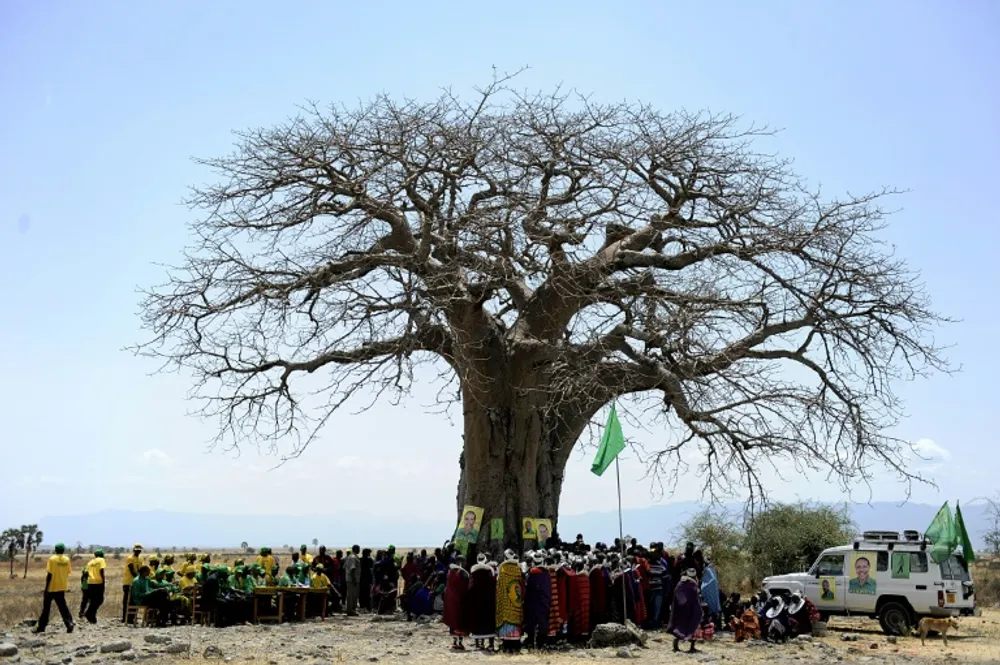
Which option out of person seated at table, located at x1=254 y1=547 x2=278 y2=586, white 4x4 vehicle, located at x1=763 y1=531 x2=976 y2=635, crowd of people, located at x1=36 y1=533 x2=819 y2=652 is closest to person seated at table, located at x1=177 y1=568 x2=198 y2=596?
crowd of people, located at x1=36 y1=533 x2=819 y2=652

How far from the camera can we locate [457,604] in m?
13.7

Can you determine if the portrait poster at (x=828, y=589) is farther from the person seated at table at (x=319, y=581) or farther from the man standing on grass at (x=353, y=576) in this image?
the person seated at table at (x=319, y=581)

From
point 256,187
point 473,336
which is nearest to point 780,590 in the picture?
point 473,336

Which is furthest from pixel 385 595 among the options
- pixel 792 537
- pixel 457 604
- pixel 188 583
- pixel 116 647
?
pixel 792 537

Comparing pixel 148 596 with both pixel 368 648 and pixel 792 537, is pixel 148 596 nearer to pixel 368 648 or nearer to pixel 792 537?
pixel 368 648

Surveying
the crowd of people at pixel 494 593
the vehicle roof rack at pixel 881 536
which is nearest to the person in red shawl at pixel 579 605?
the crowd of people at pixel 494 593

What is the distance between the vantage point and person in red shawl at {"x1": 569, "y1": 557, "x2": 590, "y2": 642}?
13.8 meters

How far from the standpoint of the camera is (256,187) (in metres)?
17.9

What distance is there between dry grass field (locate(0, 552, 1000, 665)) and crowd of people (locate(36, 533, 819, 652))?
46 centimetres

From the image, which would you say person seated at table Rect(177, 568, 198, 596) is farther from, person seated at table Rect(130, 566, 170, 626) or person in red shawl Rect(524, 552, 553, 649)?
person in red shawl Rect(524, 552, 553, 649)

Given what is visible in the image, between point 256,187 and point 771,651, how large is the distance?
35.1 feet

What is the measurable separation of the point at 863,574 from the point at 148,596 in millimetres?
11099

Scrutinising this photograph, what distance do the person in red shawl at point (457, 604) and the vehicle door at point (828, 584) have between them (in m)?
6.86

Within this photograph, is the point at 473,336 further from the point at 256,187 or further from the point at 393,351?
the point at 256,187
